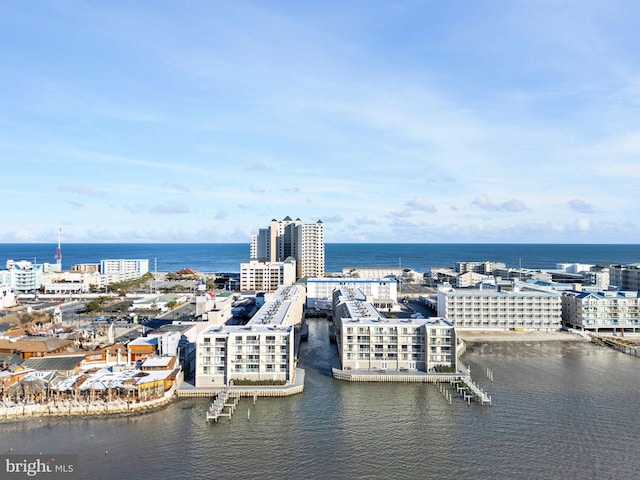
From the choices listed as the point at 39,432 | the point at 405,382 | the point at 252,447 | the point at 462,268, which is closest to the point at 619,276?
the point at 462,268

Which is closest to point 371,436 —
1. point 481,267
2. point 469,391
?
point 469,391

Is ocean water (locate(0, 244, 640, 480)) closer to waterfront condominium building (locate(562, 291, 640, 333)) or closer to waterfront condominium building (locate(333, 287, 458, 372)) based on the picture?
waterfront condominium building (locate(333, 287, 458, 372))

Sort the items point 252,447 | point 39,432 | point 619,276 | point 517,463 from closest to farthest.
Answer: point 517,463 → point 252,447 → point 39,432 → point 619,276

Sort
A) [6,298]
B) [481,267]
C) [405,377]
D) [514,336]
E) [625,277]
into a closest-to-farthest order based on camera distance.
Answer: [405,377] → [514,336] → [6,298] → [625,277] → [481,267]

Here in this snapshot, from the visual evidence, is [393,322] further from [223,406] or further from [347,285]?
[347,285]

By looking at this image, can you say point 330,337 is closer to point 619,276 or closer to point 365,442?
point 365,442
